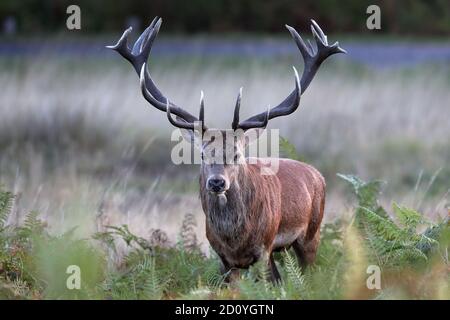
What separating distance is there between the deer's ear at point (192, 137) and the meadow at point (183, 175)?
3.32 ft

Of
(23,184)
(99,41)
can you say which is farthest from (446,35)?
(23,184)

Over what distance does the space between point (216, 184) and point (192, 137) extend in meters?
0.66

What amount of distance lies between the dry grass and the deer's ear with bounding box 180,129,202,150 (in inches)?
166

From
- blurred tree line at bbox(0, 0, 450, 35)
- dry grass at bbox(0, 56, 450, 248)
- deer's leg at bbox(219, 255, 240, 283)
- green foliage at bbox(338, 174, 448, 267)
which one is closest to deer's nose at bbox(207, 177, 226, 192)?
deer's leg at bbox(219, 255, 240, 283)

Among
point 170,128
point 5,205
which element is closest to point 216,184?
point 5,205

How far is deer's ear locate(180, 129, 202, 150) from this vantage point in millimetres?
8578

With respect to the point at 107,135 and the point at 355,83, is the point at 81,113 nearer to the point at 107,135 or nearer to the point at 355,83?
the point at 107,135

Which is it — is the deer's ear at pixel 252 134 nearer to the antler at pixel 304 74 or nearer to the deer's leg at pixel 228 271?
the antler at pixel 304 74

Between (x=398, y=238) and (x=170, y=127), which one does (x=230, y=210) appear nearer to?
(x=398, y=238)

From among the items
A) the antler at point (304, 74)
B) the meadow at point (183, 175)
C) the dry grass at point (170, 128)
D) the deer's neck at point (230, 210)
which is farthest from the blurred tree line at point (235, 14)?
the deer's neck at point (230, 210)

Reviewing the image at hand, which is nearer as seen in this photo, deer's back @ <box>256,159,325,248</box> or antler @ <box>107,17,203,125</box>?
antler @ <box>107,17,203,125</box>

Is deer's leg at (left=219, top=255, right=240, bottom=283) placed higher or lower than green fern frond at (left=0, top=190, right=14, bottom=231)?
lower

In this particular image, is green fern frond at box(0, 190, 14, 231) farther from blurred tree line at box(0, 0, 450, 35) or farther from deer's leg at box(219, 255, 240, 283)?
blurred tree line at box(0, 0, 450, 35)
